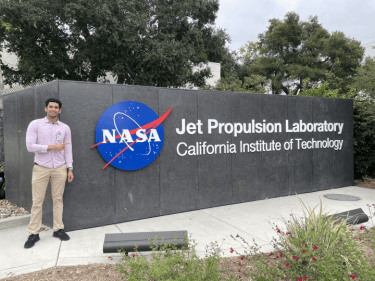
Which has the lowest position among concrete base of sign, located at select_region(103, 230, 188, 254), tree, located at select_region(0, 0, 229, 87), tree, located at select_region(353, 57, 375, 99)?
concrete base of sign, located at select_region(103, 230, 188, 254)

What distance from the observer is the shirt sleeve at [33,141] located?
4.17 meters

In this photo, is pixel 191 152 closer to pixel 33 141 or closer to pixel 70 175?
pixel 70 175

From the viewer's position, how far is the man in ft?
14.0

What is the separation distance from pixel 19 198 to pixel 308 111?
7.13m

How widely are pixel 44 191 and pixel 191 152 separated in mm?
2854

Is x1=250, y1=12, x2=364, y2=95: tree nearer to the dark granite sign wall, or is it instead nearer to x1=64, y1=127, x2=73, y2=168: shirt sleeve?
the dark granite sign wall

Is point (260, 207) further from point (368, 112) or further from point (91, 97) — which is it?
point (368, 112)

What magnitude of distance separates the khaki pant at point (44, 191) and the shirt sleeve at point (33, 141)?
0.97 ft

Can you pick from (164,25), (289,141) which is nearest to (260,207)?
(289,141)

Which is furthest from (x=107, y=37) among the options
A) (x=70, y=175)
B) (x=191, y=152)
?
(x=70, y=175)

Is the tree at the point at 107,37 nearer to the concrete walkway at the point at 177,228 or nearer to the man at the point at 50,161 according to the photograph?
the man at the point at 50,161

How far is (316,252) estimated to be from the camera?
2842 mm

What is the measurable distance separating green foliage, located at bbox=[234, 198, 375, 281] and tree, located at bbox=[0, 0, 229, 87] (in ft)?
46.6

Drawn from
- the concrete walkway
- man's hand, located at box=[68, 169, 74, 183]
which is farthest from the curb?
man's hand, located at box=[68, 169, 74, 183]
